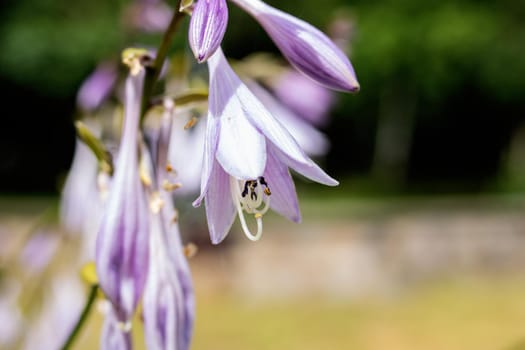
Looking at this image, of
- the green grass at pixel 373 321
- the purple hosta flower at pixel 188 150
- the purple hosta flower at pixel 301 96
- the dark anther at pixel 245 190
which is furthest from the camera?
the green grass at pixel 373 321

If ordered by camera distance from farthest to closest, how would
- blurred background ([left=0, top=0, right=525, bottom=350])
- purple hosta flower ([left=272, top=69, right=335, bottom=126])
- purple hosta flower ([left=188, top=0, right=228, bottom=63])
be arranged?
1. blurred background ([left=0, top=0, right=525, bottom=350])
2. purple hosta flower ([left=272, top=69, right=335, bottom=126])
3. purple hosta flower ([left=188, top=0, right=228, bottom=63])

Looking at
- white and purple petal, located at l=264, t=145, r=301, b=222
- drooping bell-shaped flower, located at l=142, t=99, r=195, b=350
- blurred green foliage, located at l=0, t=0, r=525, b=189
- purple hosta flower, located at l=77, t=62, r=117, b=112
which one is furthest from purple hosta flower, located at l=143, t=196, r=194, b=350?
blurred green foliage, located at l=0, t=0, r=525, b=189

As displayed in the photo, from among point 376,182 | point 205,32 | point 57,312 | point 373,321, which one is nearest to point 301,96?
point 57,312

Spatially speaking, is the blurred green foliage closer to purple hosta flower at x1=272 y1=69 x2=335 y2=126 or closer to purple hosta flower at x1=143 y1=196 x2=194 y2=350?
purple hosta flower at x1=272 y1=69 x2=335 y2=126

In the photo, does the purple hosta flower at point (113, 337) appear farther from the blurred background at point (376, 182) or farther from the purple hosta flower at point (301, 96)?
the purple hosta flower at point (301, 96)

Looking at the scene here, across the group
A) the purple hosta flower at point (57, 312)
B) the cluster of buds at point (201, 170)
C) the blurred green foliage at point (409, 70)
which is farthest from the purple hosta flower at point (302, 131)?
the blurred green foliage at point (409, 70)

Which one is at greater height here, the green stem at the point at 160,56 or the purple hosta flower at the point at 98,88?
the green stem at the point at 160,56

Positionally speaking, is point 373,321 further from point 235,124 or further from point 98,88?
point 235,124

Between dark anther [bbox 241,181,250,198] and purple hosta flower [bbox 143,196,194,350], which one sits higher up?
dark anther [bbox 241,181,250,198]
